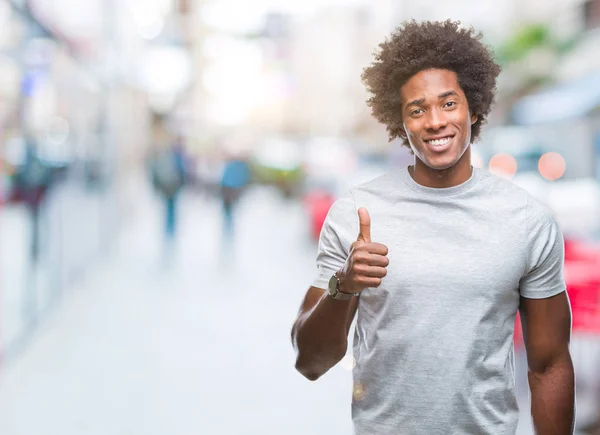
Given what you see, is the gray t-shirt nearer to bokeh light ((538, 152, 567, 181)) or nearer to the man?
the man

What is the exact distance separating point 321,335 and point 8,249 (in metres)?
6.00

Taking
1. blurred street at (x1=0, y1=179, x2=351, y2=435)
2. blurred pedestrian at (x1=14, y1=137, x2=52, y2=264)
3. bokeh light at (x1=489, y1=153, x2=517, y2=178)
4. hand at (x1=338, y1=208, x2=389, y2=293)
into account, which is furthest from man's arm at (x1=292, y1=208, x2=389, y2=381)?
bokeh light at (x1=489, y1=153, x2=517, y2=178)

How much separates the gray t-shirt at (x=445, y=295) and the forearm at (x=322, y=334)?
65 mm

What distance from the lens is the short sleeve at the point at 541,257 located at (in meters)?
2.31

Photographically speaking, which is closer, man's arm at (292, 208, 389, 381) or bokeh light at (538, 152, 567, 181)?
man's arm at (292, 208, 389, 381)

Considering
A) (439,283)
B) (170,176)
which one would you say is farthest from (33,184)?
(439,283)

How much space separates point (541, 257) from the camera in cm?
232

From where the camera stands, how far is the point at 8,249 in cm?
782

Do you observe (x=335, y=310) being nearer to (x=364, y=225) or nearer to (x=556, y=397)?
(x=364, y=225)

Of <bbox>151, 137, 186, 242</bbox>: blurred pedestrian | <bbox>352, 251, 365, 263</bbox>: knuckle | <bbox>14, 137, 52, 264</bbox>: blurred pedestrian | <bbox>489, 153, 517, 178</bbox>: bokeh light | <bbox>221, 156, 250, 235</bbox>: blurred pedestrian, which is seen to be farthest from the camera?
<bbox>489, 153, 517, 178</bbox>: bokeh light

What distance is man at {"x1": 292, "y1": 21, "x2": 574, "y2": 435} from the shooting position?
226 cm

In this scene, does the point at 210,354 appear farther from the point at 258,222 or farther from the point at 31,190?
the point at 258,222

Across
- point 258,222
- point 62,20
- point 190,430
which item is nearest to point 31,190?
point 62,20

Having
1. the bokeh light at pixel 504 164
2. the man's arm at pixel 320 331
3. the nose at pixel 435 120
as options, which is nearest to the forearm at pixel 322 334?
the man's arm at pixel 320 331
